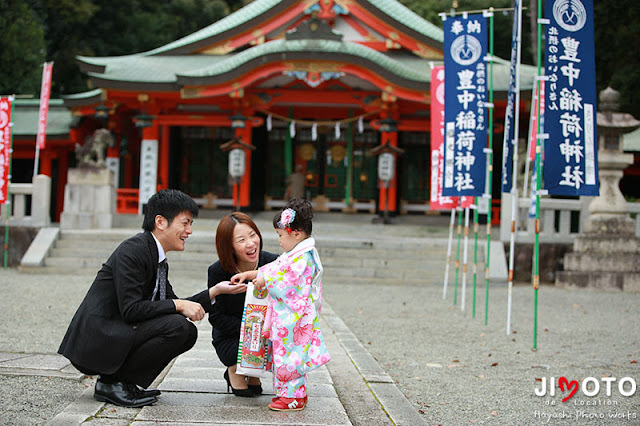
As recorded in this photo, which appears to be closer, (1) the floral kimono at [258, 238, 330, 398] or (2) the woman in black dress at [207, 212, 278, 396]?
(1) the floral kimono at [258, 238, 330, 398]

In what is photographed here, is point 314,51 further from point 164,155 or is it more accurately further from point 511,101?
point 511,101

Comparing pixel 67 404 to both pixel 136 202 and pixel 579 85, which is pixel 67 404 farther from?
pixel 136 202

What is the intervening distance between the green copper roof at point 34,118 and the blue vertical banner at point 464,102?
492 inches

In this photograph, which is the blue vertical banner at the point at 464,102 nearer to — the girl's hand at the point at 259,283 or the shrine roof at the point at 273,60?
the girl's hand at the point at 259,283

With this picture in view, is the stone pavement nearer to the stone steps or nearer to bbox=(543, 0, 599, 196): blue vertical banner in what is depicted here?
bbox=(543, 0, 599, 196): blue vertical banner

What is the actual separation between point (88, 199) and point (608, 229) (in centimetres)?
980

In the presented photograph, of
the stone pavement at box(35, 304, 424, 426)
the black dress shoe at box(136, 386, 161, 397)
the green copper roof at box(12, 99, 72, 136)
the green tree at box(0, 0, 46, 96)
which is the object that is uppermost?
the green tree at box(0, 0, 46, 96)

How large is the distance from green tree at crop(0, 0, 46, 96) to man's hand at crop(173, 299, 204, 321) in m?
19.1

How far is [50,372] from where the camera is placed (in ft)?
14.3

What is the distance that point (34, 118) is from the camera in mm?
19016

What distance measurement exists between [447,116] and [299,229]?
17.6 feet

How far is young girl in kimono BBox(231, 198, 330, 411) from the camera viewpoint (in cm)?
357

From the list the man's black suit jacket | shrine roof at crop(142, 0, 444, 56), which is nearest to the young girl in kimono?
the man's black suit jacket

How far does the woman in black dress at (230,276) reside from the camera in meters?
3.77
